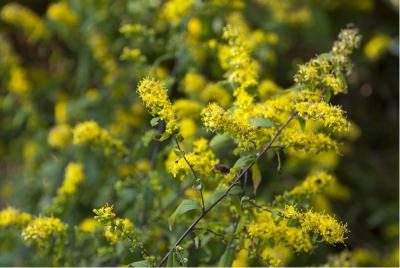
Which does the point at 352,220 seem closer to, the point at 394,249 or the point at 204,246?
the point at 394,249

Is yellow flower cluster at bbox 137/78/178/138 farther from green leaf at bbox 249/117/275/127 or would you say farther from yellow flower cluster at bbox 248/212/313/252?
yellow flower cluster at bbox 248/212/313/252

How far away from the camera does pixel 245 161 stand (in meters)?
2.08

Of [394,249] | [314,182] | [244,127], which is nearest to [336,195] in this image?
[394,249]

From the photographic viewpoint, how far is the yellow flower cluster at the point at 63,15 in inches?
166

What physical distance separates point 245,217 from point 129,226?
484mm

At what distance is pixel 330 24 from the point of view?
453 centimetres

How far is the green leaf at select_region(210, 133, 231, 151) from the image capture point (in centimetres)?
242

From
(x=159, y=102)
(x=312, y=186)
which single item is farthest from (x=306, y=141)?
(x=159, y=102)

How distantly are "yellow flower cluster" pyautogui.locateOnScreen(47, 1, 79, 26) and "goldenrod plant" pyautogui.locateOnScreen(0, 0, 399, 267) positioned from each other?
1 centimetres

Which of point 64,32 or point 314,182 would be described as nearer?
point 314,182

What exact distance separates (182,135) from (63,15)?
204 centimetres

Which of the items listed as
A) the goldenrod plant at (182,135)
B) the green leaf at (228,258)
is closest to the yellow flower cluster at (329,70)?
the goldenrod plant at (182,135)

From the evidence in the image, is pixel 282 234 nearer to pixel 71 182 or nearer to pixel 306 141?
pixel 306 141

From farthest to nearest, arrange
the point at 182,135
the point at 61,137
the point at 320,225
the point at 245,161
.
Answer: the point at 61,137 < the point at 182,135 < the point at 245,161 < the point at 320,225
